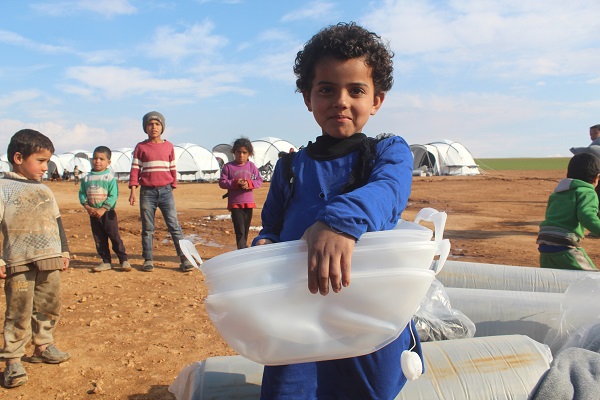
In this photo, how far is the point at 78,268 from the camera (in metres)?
5.93

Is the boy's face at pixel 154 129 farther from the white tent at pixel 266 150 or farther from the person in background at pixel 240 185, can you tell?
the white tent at pixel 266 150

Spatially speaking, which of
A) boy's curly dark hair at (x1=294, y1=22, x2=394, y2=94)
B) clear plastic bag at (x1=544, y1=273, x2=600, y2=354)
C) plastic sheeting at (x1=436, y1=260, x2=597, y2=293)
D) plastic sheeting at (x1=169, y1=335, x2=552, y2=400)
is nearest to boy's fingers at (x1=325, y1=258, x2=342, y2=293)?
boy's curly dark hair at (x1=294, y1=22, x2=394, y2=94)

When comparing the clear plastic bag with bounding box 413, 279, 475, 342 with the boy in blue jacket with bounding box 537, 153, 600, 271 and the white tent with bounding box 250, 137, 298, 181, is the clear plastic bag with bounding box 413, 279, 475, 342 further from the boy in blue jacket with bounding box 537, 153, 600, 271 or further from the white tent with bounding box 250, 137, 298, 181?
the white tent with bounding box 250, 137, 298, 181

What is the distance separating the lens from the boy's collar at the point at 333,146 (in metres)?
1.53

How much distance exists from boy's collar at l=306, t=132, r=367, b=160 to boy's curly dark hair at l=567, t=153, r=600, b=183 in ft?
11.0

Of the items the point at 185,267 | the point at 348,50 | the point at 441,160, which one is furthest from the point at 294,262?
the point at 441,160

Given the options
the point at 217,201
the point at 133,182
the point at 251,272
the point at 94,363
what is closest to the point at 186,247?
the point at 251,272

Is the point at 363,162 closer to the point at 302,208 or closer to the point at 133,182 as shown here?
the point at 302,208

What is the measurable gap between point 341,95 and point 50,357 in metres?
2.85

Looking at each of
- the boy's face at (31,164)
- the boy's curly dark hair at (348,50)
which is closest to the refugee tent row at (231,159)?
the boy's face at (31,164)

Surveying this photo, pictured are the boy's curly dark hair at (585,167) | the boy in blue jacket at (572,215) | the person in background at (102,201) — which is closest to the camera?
the boy in blue jacket at (572,215)

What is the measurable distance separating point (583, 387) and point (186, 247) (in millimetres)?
1219

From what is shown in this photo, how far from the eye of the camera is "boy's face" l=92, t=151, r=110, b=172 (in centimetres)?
573

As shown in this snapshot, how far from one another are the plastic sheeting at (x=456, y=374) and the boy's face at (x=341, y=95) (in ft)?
4.08
